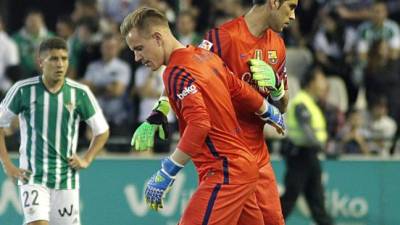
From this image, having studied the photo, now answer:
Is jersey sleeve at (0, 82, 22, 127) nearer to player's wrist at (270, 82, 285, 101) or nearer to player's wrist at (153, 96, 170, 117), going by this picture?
player's wrist at (153, 96, 170, 117)

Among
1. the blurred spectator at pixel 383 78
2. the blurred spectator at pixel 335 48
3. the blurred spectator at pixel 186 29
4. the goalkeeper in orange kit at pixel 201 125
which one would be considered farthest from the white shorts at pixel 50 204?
the blurred spectator at pixel 335 48

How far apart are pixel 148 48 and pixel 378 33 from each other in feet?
29.1

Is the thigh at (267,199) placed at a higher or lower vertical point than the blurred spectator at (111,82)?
lower

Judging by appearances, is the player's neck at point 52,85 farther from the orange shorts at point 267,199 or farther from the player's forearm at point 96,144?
the orange shorts at point 267,199

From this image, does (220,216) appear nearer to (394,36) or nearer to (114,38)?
(114,38)

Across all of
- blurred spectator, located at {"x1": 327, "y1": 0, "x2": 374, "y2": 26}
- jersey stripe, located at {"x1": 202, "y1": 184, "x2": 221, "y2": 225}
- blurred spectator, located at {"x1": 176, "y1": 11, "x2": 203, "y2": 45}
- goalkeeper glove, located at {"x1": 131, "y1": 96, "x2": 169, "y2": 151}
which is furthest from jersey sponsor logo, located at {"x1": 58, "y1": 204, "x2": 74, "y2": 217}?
blurred spectator, located at {"x1": 327, "y1": 0, "x2": 374, "y2": 26}

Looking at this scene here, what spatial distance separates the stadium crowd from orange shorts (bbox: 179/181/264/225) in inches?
255

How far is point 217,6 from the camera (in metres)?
15.3

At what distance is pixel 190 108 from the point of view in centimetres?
647

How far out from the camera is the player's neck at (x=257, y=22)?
24.2 ft

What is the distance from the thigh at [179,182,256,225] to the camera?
667 cm

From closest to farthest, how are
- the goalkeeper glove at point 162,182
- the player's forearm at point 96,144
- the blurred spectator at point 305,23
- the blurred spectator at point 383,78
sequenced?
the goalkeeper glove at point 162,182 < the player's forearm at point 96,144 < the blurred spectator at point 383,78 < the blurred spectator at point 305,23

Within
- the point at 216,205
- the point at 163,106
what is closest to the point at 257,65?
the point at 163,106

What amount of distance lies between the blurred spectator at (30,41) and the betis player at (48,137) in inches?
192
